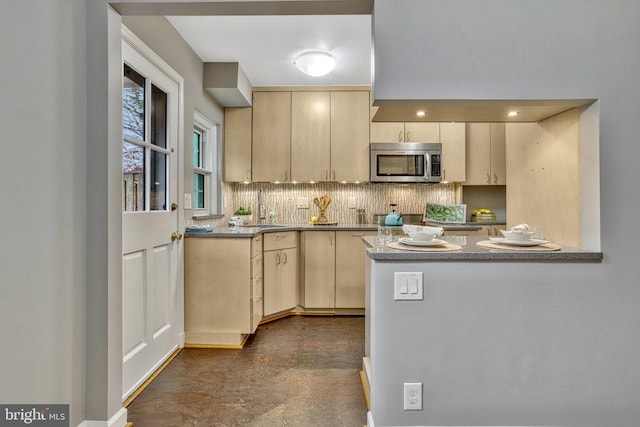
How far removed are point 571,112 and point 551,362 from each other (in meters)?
1.26

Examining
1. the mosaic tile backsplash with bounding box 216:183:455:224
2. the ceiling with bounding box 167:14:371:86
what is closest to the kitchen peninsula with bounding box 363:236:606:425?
the ceiling with bounding box 167:14:371:86

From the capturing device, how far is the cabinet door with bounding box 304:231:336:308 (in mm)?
3818

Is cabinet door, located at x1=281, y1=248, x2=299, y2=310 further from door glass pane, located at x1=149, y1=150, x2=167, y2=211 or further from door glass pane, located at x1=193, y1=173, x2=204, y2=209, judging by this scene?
door glass pane, located at x1=149, y1=150, x2=167, y2=211

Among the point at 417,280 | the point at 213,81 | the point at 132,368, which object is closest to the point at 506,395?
the point at 417,280

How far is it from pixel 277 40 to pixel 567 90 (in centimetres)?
217

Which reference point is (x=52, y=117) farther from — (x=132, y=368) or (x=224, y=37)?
(x=224, y=37)

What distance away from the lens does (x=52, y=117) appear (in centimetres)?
148

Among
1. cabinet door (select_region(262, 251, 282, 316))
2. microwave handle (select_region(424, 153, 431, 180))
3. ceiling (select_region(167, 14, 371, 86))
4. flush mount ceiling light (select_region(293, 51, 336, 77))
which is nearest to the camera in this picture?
ceiling (select_region(167, 14, 371, 86))

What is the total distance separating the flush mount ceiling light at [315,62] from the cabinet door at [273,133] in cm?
92

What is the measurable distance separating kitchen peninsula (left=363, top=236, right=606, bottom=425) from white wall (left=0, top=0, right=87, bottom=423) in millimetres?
1368

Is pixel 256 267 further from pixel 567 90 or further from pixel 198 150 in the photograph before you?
pixel 567 90

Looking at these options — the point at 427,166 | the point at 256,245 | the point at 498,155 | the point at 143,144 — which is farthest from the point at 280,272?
the point at 498,155

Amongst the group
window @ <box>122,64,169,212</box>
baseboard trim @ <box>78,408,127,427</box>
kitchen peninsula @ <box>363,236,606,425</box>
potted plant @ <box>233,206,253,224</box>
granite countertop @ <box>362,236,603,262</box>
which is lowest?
baseboard trim @ <box>78,408,127,427</box>

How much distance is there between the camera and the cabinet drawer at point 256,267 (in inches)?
118
